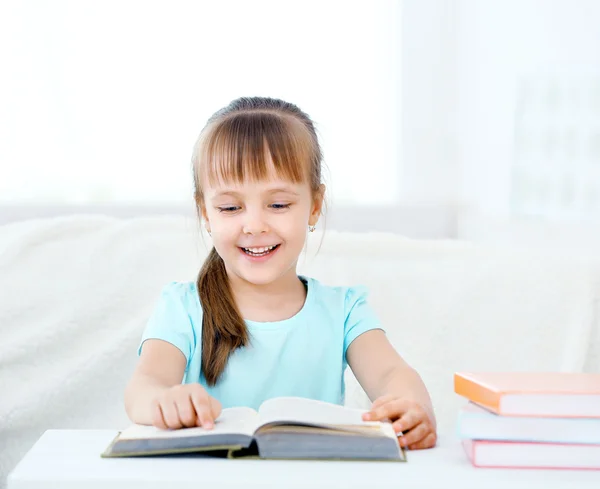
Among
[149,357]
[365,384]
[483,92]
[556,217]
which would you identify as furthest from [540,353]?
[483,92]

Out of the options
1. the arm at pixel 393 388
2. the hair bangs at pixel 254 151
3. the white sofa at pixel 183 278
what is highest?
the hair bangs at pixel 254 151

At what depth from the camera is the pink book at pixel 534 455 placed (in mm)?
757

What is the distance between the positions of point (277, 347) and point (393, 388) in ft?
0.66

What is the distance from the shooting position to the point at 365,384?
1197 mm

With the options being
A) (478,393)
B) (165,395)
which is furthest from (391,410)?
(165,395)

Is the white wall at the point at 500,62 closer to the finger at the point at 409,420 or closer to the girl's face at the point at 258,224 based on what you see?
the girl's face at the point at 258,224

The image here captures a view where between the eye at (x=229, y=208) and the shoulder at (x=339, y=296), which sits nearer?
the eye at (x=229, y=208)

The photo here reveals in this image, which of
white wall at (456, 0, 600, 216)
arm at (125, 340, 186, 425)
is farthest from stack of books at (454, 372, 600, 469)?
white wall at (456, 0, 600, 216)

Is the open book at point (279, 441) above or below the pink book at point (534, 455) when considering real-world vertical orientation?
above

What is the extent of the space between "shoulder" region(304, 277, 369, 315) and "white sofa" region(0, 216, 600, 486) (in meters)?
0.27

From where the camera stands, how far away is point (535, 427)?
755mm

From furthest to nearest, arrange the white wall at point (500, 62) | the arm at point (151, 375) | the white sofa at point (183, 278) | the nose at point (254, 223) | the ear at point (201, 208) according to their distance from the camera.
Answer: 1. the white wall at point (500, 62)
2. the white sofa at point (183, 278)
3. the ear at point (201, 208)
4. the nose at point (254, 223)
5. the arm at point (151, 375)

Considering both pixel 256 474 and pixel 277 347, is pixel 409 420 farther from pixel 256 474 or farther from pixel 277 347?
pixel 277 347

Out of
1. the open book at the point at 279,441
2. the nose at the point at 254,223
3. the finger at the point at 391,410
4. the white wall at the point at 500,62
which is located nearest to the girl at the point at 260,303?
the nose at the point at 254,223
